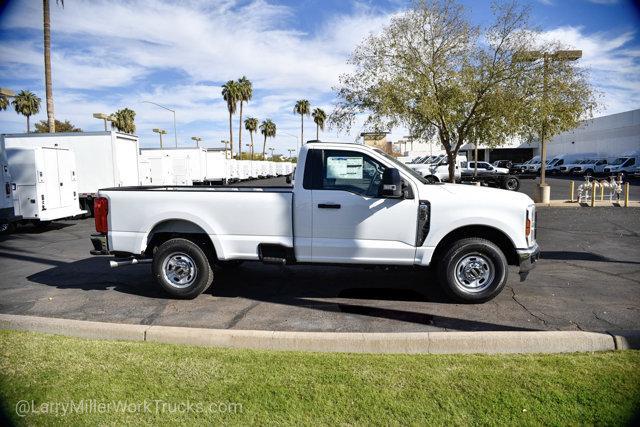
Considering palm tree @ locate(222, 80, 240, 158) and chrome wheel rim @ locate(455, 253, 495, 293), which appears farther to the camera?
palm tree @ locate(222, 80, 240, 158)

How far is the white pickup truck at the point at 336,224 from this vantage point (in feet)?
19.1

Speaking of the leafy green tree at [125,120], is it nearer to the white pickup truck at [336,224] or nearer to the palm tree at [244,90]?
the palm tree at [244,90]

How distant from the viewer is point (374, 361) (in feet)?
13.3

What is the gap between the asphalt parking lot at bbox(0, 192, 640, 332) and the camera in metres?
5.25

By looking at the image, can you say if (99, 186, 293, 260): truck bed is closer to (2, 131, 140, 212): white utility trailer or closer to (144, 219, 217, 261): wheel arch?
(144, 219, 217, 261): wheel arch

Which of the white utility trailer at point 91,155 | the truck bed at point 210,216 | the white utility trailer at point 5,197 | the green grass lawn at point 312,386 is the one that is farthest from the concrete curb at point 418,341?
the white utility trailer at point 91,155

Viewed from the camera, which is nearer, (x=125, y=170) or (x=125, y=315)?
(x=125, y=315)

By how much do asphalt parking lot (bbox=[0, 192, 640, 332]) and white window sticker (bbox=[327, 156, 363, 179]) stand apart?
1652mm

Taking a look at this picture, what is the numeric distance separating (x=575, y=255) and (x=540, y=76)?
11514 mm

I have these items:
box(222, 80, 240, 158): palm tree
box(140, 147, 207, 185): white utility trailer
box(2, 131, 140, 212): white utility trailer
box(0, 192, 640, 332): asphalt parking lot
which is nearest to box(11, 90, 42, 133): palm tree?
box(222, 80, 240, 158): palm tree

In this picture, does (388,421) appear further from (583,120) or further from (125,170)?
(583,120)

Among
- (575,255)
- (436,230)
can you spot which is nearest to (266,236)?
(436,230)

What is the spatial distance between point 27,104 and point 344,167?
77575mm

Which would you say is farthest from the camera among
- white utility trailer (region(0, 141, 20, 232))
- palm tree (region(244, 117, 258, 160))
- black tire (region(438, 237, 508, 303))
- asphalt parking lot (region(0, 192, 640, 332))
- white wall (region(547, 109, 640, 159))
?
palm tree (region(244, 117, 258, 160))
